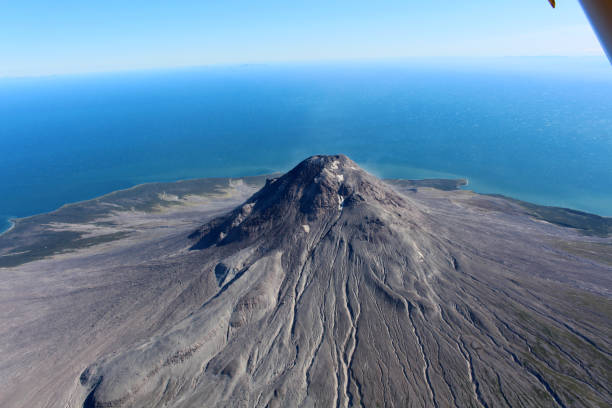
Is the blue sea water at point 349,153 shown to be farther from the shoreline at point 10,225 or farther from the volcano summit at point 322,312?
the volcano summit at point 322,312

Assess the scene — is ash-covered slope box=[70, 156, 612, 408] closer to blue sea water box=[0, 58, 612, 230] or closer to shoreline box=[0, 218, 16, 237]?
shoreline box=[0, 218, 16, 237]

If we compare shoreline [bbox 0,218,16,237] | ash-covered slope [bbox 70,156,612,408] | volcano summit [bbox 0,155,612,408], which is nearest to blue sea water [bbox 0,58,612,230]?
shoreline [bbox 0,218,16,237]

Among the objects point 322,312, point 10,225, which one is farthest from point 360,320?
point 10,225

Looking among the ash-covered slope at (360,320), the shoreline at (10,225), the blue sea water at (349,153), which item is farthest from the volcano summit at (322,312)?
the blue sea water at (349,153)

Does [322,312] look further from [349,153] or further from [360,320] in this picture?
[349,153]

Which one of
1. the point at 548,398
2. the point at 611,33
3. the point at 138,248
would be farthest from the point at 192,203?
the point at 611,33

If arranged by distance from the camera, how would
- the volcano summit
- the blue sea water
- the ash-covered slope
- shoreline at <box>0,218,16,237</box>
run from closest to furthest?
the ash-covered slope → the volcano summit → shoreline at <box>0,218,16,237</box> → the blue sea water
